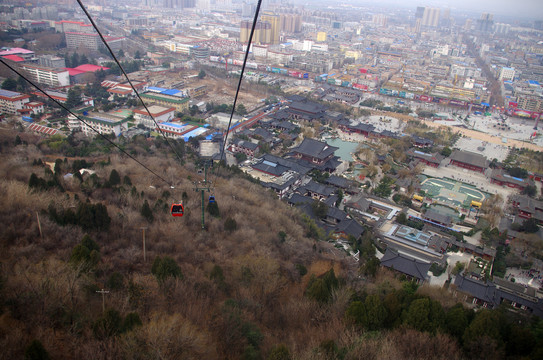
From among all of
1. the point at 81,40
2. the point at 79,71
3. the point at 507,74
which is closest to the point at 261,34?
the point at 81,40

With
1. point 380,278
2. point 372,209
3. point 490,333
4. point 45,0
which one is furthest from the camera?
point 45,0

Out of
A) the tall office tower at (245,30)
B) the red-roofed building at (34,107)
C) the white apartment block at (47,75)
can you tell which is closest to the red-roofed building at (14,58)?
the white apartment block at (47,75)

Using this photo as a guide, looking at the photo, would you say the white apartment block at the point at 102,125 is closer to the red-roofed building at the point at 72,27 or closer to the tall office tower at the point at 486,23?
the red-roofed building at the point at 72,27

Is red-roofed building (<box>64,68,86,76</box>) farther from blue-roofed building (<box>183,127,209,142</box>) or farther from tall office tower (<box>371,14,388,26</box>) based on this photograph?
tall office tower (<box>371,14,388,26</box>)

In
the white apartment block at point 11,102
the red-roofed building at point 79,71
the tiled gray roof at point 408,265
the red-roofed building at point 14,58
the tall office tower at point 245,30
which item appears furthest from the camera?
Result: the tall office tower at point 245,30

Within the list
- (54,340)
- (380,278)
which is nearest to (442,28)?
(380,278)

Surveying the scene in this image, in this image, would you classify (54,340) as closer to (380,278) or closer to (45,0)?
(380,278)

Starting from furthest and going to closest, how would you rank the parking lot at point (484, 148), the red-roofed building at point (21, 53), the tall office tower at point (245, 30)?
1. the tall office tower at point (245, 30)
2. the red-roofed building at point (21, 53)
3. the parking lot at point (484, 148)
